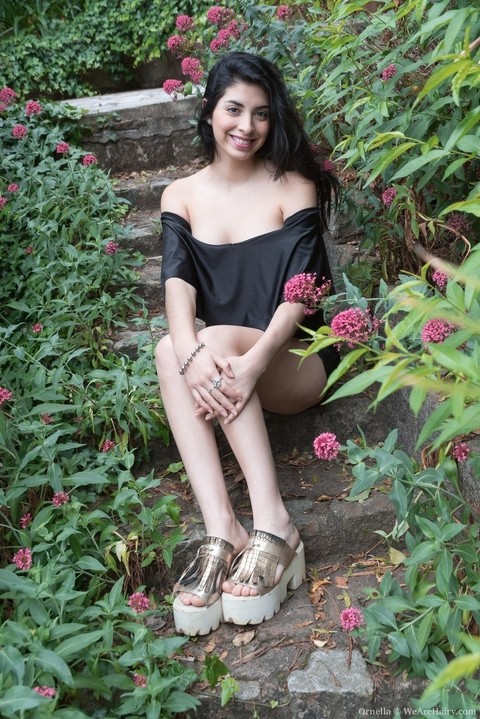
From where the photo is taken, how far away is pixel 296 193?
242cm

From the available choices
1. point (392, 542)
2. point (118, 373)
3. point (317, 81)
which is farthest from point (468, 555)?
point (317, 81)

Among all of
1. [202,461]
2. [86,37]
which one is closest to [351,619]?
[202,461]

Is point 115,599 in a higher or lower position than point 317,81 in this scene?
lower

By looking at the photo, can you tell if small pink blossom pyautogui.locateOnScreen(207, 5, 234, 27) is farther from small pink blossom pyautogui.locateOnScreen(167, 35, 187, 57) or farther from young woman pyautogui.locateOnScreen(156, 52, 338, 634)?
young woman pyautogui.locateOnScreen(156, 52, 338, 634)

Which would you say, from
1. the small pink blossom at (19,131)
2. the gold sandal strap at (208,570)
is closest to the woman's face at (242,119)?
the gold sandal strap at (208,570)

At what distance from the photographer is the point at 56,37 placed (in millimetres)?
5469

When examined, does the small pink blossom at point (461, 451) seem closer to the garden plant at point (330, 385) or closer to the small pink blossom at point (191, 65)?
the garden plant at point (330, 385)

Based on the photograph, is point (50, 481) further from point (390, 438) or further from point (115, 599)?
point (390, 438)

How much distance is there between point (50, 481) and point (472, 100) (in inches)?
59.0

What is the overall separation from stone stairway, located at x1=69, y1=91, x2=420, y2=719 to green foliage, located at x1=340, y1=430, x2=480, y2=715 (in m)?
0.11

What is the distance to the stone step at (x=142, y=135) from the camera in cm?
439

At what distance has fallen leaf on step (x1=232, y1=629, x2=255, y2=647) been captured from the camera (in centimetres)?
192

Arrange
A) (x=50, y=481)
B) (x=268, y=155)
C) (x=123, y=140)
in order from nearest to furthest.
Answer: (x=50, y=481), (x=268, y=155), (x=123, y=140)

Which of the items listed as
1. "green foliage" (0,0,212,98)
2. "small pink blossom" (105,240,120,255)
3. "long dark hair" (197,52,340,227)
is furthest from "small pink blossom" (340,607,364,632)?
"green foliage" (0,0,212,98)
